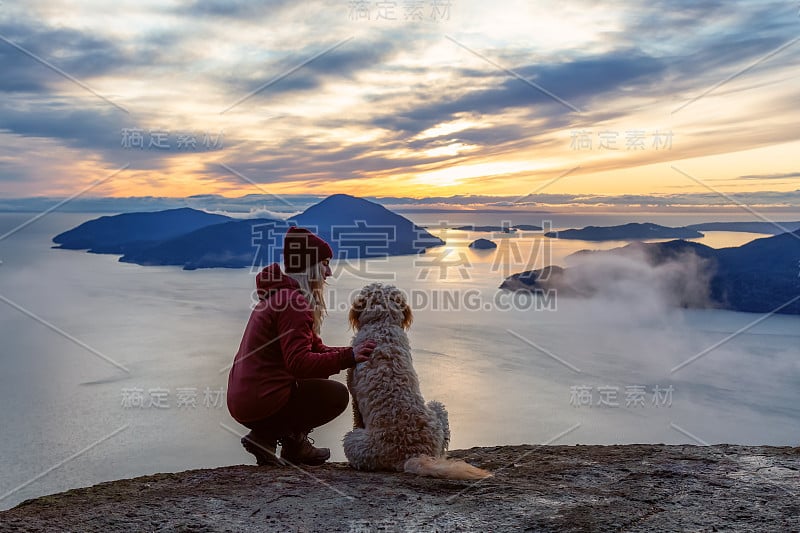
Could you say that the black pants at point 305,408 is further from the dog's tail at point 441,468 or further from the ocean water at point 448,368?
the ocean water at point 448,368

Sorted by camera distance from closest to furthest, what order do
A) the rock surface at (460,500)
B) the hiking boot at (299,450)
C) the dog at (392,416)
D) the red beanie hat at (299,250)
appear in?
1. the rock surface at (460,500)
2. the dog at (392,416)
3. the red beanie hat at (299,250)
4. the hiking boot at (299,450)

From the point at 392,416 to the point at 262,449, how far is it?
1.03 m

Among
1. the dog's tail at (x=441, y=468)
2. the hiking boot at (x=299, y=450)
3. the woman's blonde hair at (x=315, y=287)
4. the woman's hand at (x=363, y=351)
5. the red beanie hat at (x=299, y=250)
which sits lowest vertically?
the hiking boot at (x=299, y=450)

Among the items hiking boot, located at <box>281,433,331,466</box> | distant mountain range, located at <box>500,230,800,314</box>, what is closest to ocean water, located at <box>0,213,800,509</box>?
distant mountain range, located at <box>500,230,800,314</box>

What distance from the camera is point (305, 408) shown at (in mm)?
3850

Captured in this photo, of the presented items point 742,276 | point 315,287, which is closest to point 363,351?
point 315,287

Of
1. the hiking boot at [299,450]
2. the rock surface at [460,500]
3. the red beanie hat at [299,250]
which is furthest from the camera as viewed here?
the hiking boot at [299,450]

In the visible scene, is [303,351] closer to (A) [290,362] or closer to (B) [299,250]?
(A) [290,362]

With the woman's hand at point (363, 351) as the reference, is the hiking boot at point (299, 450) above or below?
below

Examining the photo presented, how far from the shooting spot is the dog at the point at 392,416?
137 inches

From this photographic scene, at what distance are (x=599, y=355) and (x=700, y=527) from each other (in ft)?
137

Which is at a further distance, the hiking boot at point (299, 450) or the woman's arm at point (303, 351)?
the hiking boot at point (299, 450)

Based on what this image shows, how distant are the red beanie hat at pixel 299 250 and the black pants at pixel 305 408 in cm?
78

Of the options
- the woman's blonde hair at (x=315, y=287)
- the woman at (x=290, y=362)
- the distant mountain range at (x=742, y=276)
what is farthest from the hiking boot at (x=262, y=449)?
the distant mountain range at (x=742, y=276)
